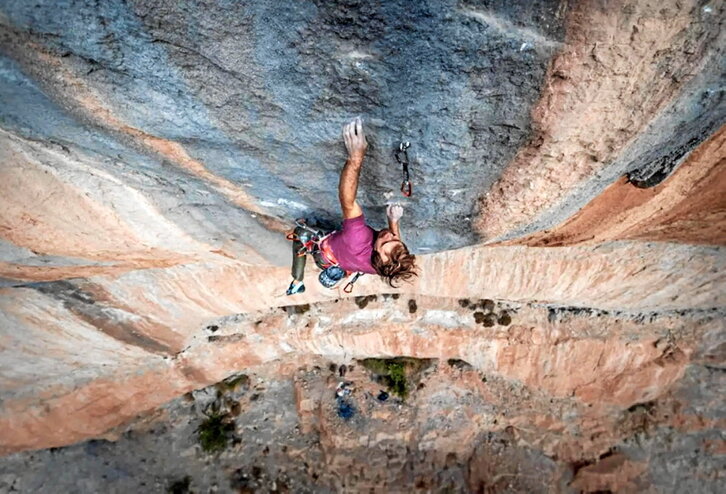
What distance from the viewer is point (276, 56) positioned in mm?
2121

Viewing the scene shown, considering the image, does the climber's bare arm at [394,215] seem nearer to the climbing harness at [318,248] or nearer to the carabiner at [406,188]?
the carabiner at [406,188]

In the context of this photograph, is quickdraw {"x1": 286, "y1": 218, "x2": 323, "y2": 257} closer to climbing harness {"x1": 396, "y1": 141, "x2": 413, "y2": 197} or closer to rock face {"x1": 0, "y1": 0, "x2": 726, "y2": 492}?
rock face {"x1": 0, "y1": 0, "x2": 726, "y2": 492}

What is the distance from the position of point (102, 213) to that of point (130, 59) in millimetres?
1468

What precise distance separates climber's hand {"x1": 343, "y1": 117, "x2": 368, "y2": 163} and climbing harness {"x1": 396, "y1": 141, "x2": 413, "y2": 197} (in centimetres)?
21

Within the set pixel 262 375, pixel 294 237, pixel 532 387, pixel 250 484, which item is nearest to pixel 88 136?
pixel 294 237

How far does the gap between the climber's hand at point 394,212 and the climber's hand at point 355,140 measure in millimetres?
644

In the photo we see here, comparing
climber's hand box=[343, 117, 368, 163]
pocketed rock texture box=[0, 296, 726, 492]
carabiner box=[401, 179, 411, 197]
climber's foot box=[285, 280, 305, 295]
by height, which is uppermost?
climber's hand box=[343, 117, 368, 163]

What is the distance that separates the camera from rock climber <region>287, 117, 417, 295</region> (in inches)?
103

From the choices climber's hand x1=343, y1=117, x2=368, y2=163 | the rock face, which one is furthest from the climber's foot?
climber's hand x1=343, y1=117, x2=368, y2=163

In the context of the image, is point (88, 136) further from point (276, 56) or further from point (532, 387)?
point (532, 387)

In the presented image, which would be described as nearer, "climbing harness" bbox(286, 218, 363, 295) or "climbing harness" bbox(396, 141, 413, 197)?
"climbing harness" bbox(396, 141, 413, 197)

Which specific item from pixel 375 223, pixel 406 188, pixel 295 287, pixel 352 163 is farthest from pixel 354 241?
pixel 295 287

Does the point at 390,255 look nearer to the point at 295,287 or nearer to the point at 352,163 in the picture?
the point at 352,163

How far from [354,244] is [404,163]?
69cm
